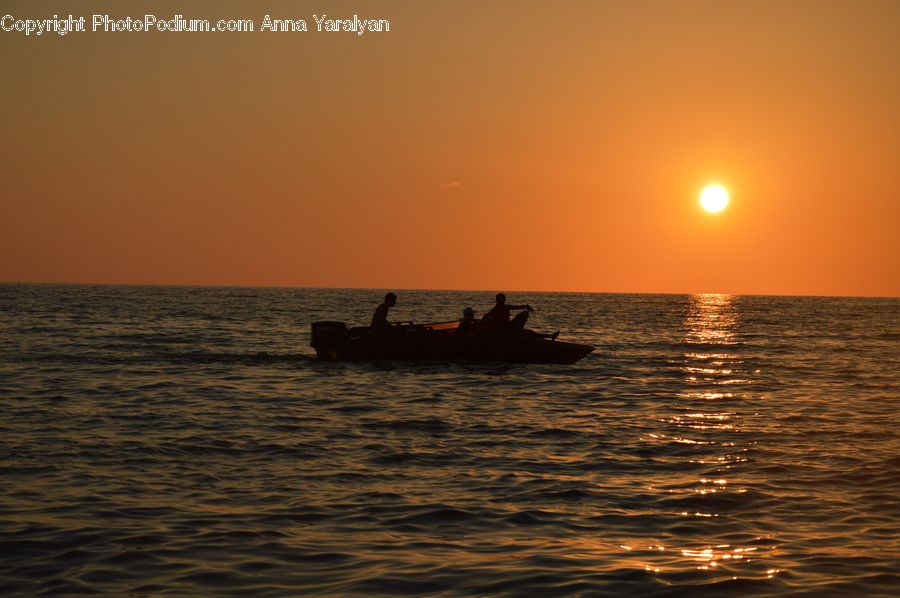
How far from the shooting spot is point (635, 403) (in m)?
21.6

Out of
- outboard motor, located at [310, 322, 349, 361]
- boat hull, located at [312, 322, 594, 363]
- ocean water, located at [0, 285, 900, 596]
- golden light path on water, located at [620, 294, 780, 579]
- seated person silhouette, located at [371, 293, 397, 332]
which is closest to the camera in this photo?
ocean water, located at [0, 285, 900, 596]

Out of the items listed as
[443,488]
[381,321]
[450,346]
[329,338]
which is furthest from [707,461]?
[329,338]

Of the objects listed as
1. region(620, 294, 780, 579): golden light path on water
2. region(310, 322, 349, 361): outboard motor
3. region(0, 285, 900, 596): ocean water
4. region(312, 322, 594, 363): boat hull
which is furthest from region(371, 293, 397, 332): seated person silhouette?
region(620, 294, 780, 579): golden light path on water

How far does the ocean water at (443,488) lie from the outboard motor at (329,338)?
17.1 feet

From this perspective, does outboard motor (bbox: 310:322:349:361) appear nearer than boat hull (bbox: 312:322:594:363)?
No

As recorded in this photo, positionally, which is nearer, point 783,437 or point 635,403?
point 783,437

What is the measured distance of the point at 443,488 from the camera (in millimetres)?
12000

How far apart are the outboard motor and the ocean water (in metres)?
5.20

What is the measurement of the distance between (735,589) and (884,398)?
54.2 ft

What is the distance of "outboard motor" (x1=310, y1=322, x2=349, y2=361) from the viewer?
30547 mm

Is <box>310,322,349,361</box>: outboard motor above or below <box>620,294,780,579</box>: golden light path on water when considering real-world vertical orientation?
above

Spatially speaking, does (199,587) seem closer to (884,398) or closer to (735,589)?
(735,589)

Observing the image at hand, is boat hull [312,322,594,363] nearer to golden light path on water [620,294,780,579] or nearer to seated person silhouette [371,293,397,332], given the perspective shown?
seated person silhouette [371,293,397,332]

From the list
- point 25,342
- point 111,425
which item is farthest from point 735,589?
point 25,342
